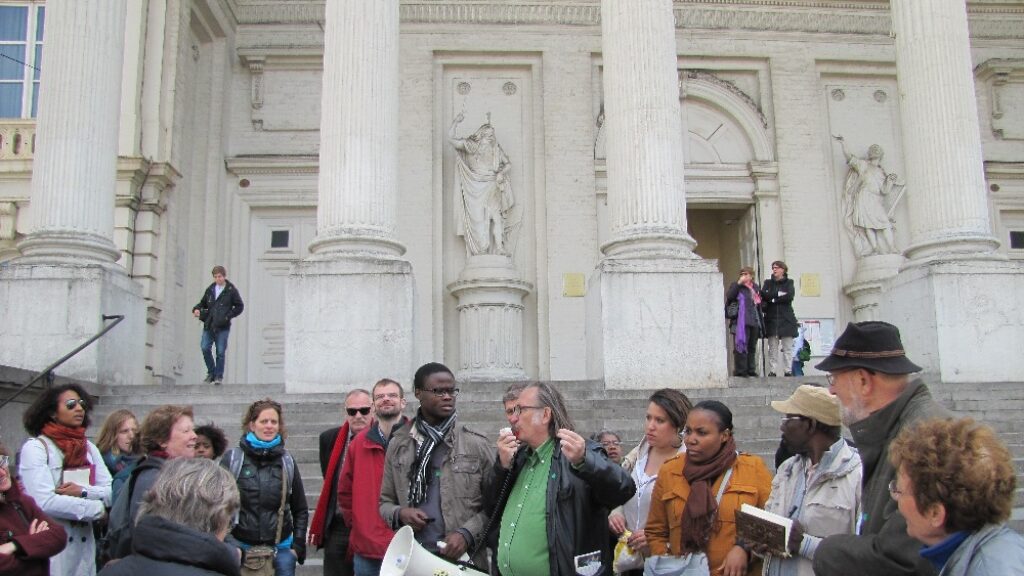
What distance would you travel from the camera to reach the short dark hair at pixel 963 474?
8.00 ft

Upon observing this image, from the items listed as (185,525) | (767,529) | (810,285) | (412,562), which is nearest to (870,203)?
(810,285)

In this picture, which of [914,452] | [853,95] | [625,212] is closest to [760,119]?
→ [853,95]

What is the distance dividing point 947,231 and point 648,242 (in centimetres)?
400

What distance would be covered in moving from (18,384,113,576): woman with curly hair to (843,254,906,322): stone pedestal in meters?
14.1

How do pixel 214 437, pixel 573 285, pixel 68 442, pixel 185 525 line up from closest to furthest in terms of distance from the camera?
pixel 185 525 → pixel 68 442 → pixel 214 437 → pixel 573 285

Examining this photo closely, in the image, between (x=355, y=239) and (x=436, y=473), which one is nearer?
(x=436, y=473)

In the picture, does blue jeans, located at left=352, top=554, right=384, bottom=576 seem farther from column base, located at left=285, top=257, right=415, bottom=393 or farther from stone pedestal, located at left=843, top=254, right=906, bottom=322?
stone pedestal, located at left=843, top=254, right=906, bottom=322

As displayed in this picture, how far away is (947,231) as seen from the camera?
11.9 m

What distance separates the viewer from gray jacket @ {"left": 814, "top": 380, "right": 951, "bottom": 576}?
107 inches

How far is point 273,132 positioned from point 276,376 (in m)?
4.47

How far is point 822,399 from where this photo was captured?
391 centimetres

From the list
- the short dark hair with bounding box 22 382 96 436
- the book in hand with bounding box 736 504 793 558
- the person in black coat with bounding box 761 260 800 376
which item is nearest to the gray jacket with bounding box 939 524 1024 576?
the book in hand with bounding box 736 504 793 558

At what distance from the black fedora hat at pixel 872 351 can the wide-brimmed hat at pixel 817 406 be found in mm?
602

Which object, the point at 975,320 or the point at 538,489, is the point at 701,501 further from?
the point at 975,320
